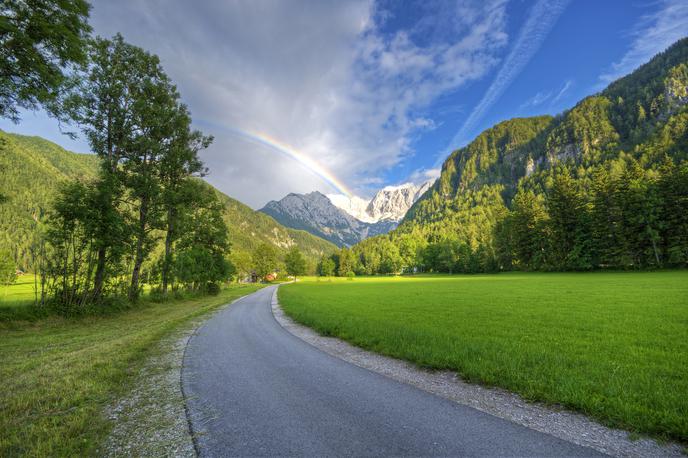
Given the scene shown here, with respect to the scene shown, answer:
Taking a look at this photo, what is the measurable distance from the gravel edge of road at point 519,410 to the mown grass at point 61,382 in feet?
20.3

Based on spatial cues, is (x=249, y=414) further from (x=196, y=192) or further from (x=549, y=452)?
(x=196, y=192)

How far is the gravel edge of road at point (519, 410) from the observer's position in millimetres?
4078

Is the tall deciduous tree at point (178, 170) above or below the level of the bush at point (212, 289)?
above

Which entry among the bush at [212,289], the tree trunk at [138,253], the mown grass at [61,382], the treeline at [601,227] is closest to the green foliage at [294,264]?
the treeline at [601,227]

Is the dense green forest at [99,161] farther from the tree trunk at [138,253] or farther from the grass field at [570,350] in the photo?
the grass field at [570,350]

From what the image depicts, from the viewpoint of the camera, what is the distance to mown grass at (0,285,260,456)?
420 centimetres

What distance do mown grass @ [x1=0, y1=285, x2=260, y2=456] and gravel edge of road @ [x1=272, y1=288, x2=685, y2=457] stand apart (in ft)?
20.3

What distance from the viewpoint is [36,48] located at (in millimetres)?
11367

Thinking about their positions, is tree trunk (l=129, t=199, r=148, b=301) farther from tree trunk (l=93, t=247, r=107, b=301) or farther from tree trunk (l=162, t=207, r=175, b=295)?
tree trunk (l=162, t=207, r=175, b=295)

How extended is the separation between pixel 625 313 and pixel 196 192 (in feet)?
110

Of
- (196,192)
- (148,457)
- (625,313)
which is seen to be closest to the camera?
(148,457)

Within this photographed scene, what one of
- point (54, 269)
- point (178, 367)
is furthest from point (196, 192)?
point (178, 367)

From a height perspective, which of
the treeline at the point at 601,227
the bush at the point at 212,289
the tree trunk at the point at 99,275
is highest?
the treeline at the point at 601,227

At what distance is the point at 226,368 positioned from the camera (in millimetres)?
8203
